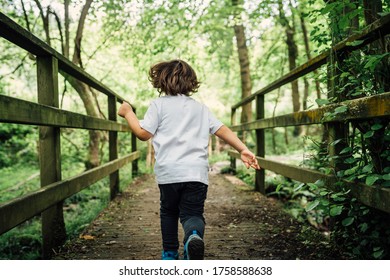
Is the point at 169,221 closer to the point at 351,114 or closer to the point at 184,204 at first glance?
the point at 184,204

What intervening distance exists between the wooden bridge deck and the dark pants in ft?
1.55

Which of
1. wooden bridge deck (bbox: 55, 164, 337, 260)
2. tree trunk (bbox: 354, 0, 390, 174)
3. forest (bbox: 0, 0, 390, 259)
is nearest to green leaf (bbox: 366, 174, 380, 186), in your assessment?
forest (bbox: 0, 0, 390, 259)

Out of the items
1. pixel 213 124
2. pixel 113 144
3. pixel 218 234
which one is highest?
pixel 213 124

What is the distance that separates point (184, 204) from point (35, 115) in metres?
1.00

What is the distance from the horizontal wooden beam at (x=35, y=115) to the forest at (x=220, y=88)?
1.56 meters

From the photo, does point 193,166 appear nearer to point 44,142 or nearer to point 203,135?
point 203,135

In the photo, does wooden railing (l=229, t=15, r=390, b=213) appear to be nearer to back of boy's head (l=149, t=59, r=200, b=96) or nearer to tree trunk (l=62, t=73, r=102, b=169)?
back of boy's head (l=149, t=59, r=200, b=96)

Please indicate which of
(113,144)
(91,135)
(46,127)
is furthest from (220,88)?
(46,127)

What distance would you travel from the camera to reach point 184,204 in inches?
95.7

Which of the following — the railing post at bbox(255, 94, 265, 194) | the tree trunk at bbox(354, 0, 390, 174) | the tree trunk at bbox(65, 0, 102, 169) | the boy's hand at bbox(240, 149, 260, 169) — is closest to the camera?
the tree trunk at bbox(354, 0, 390, 174)

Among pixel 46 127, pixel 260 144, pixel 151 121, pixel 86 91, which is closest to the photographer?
pixel 151 121

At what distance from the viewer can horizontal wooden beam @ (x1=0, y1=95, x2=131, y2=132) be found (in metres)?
1.98

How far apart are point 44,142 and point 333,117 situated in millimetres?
1998

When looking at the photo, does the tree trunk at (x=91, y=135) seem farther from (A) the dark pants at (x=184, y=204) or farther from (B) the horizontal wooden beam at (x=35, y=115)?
(A) the dark pants at (x=184, y=204)
